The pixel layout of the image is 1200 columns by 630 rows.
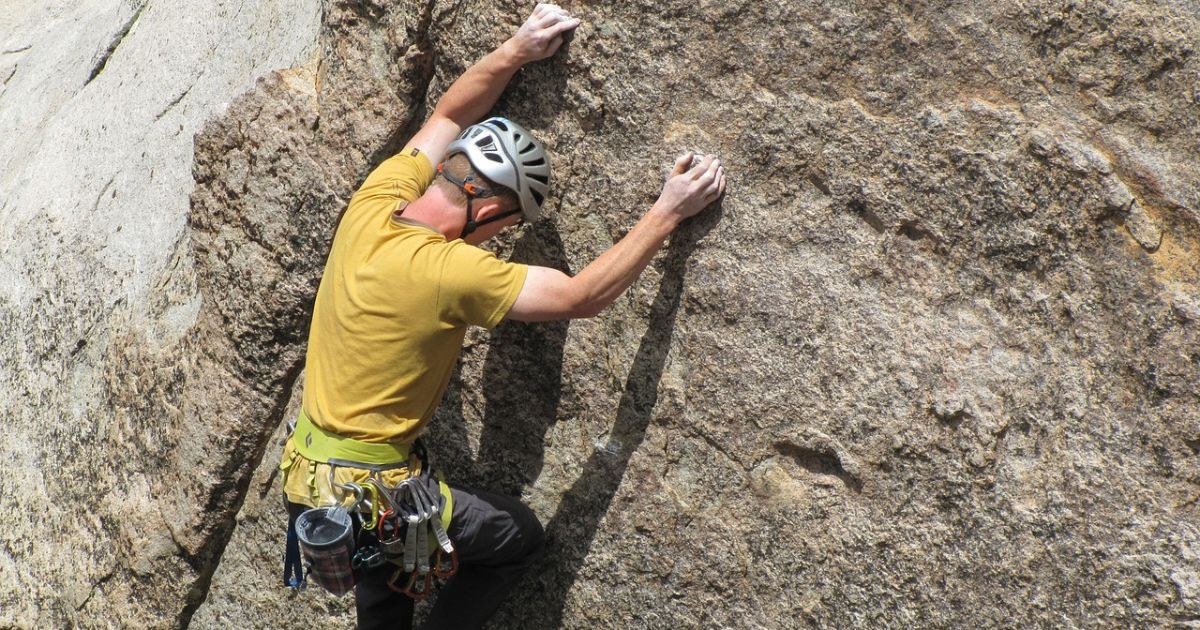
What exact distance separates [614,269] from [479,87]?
1.14 m

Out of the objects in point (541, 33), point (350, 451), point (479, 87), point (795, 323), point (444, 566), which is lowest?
point (444, 566)

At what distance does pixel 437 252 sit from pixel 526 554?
4.96 ft

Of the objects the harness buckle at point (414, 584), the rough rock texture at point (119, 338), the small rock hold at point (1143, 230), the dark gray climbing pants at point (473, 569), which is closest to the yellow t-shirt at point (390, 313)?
the dark gray climbing pants at point (473, 569)

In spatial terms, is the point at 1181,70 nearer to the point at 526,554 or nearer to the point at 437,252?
the point at 437,252

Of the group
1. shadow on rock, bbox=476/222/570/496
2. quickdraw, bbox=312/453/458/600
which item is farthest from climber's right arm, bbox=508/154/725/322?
quickdraw, bbox=312/453/458/600

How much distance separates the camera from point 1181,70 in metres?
3.64

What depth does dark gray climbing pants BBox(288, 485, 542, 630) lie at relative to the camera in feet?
14.5

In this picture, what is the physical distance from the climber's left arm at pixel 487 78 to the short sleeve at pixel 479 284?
34.0 inches

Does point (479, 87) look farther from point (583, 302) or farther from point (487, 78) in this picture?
point (583, 302)

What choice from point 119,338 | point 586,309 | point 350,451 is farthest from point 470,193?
point 119,338

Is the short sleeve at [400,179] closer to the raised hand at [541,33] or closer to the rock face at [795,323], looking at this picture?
the rock face at [795,323]

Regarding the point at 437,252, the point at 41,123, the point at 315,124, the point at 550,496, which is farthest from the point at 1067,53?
the point at 41,123

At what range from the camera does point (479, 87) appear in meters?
4.53

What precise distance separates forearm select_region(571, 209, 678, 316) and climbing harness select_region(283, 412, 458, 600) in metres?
1.03
